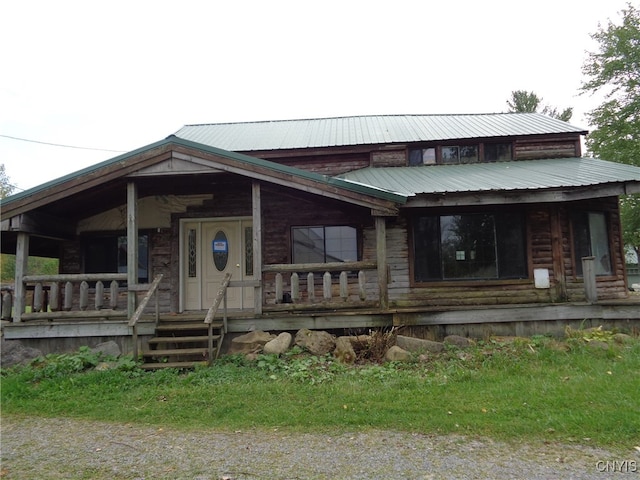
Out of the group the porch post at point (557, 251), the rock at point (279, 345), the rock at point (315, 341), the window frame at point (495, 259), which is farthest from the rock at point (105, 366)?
the porch post at point (557, 251)

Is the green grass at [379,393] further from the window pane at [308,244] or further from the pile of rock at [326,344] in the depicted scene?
the window pane at [308,244]

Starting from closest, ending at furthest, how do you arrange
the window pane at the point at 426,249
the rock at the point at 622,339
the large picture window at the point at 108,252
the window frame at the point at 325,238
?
the rock at the point at 622,339 → the window pane at the point at 426,249 → the window frame at the point at 325,238 → the large picture window at the point at 108,252

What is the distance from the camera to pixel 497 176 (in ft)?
30.3

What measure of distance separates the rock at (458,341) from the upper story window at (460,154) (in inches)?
225

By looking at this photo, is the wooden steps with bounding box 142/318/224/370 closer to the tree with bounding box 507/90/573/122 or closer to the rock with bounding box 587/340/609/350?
the rock with bounding box 587/340/609/350

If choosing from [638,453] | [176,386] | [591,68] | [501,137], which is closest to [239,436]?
[176,386]

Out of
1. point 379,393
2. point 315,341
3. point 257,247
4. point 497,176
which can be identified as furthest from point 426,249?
point 379,393

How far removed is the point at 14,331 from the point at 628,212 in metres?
28.1

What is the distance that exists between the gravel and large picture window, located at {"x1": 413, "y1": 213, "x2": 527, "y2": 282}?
228 inches

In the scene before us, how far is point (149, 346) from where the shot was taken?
734 cm

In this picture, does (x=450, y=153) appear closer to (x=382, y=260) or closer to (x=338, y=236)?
(x=338, y=236)

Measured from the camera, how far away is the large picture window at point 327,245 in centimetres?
981

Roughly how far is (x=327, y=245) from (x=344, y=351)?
11.8ft

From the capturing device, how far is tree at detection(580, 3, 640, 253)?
20.0 metres
